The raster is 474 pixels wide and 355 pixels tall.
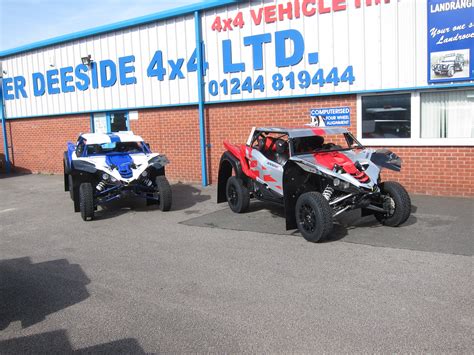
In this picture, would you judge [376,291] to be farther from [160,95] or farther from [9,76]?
[9,76]

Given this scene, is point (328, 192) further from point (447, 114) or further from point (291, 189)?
point (447, 114)

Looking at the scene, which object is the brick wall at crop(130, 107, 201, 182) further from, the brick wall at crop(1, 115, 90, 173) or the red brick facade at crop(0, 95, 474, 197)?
the brick wall at crop(1, 115, 90, 173)

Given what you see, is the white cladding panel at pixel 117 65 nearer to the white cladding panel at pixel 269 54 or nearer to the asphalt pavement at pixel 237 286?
the white cladding panel at pixel 269 54

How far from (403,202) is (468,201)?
295 centimetres

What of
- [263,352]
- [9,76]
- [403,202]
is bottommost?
[263,352]

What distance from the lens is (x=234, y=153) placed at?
29.9 ft

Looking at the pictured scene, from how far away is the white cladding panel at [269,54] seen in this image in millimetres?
9766

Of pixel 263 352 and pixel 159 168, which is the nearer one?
pixel 263 352

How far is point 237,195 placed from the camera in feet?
29.2

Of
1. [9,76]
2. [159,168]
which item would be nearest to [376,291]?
[159,168]

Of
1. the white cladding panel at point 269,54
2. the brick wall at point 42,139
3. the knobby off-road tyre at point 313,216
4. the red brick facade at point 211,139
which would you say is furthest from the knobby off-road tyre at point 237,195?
the brick wall at point 42,139

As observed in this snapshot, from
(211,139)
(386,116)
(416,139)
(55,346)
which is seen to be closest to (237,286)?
(55,346)

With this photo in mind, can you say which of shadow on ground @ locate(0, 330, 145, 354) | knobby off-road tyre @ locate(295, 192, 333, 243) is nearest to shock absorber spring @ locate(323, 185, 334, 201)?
knobby off-road tyre @ locate(295, 192, 333, 243)

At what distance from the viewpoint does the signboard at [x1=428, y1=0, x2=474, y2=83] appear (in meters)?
9.06
